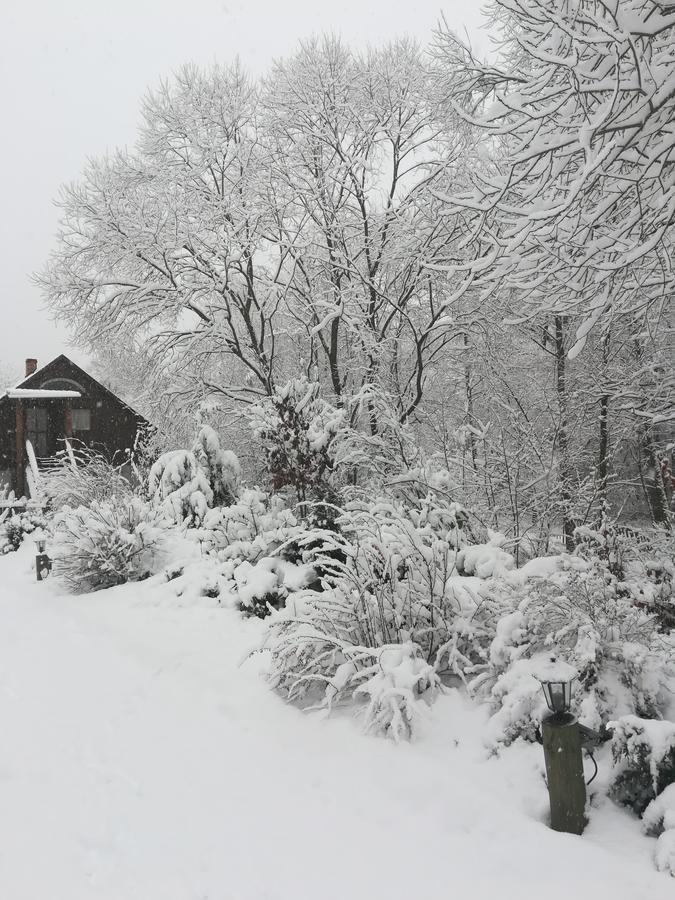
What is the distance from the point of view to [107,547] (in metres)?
7.63

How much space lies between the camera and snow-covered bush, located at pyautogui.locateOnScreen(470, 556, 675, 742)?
3.33m

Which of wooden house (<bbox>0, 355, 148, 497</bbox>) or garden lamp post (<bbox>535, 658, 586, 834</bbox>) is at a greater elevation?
wooden house (<bbox>0, 355, 148, 497</bbox>)

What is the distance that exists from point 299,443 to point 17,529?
Answer: 7914 mm

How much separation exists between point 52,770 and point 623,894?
3014mm

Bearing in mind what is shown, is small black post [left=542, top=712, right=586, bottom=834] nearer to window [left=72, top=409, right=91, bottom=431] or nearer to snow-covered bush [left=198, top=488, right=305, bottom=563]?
snow-covered bush [left=198, top=488, right=305, bottom=563]

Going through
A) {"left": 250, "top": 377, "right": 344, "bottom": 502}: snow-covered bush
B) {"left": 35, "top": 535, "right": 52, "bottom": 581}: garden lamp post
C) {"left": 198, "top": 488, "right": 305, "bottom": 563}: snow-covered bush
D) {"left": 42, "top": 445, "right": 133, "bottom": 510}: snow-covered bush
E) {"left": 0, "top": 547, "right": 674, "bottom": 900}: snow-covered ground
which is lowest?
{"left": 0, "top": 547, "right": 674, "bottom": 900}: snow-covered ground

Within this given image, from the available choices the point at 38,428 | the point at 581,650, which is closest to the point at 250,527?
the point at 581,650

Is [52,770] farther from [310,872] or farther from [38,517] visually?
[38,517]

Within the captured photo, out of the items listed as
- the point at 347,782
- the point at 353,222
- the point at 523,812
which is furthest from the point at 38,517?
the point at 523,812

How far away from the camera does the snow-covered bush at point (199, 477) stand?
8391 millimetres

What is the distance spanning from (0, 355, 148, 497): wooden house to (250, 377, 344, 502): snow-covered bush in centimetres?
1741

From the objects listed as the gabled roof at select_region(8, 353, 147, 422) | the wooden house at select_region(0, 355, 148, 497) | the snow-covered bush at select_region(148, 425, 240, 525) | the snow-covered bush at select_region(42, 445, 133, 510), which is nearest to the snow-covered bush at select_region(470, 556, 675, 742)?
the snow-covered bush at select_region(148, 425, 240, 525)

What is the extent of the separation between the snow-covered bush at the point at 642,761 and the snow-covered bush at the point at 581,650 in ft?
1.00

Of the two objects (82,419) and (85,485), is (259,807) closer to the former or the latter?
(85,485)
